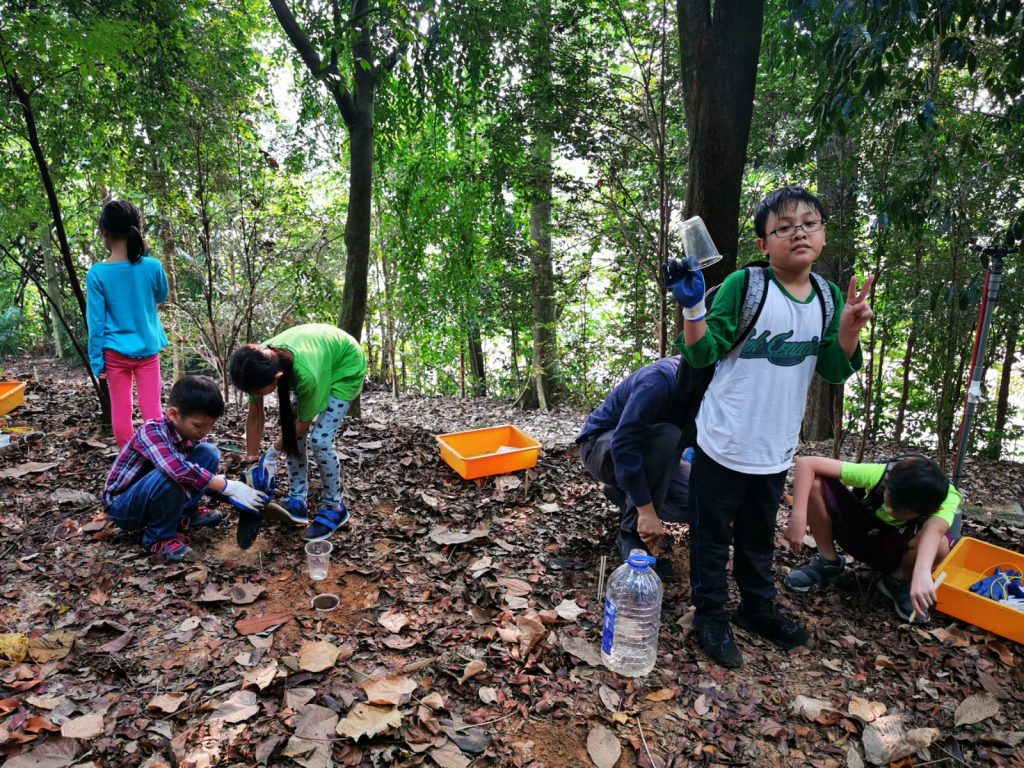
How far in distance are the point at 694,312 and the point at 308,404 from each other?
1.93 m

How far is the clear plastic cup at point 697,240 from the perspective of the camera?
2.68 m

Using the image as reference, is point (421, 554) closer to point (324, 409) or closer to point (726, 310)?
point (324, 409)

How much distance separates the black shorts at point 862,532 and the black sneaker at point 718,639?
35.1 inches

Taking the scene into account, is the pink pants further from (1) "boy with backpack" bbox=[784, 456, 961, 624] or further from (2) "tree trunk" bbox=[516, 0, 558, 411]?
(2) "tree trunk" bbox=[516, 0, 558, 411]

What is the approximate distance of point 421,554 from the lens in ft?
9.83

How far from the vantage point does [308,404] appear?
2.89 meters

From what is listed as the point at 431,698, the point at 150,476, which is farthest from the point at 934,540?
the point at 150,476

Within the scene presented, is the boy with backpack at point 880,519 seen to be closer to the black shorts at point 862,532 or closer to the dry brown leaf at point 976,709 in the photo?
the black shorts at point 862,532

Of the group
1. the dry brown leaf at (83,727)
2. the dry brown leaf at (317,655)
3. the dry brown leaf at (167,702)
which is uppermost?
the dry brown leaf at (83,727)

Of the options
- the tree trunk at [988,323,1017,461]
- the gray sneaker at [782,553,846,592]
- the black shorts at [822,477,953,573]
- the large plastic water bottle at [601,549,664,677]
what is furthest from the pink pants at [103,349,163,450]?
the tree trunk at [988,323,1017,461]

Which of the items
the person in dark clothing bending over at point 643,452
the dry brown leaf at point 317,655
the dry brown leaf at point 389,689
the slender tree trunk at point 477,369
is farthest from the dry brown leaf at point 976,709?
the slender tree trunk at point 477,369

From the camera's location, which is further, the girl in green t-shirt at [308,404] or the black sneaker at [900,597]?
the girl in green t-shirt at [308,404]

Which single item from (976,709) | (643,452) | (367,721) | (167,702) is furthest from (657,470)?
(167,702)

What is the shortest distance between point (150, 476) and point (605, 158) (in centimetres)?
467
